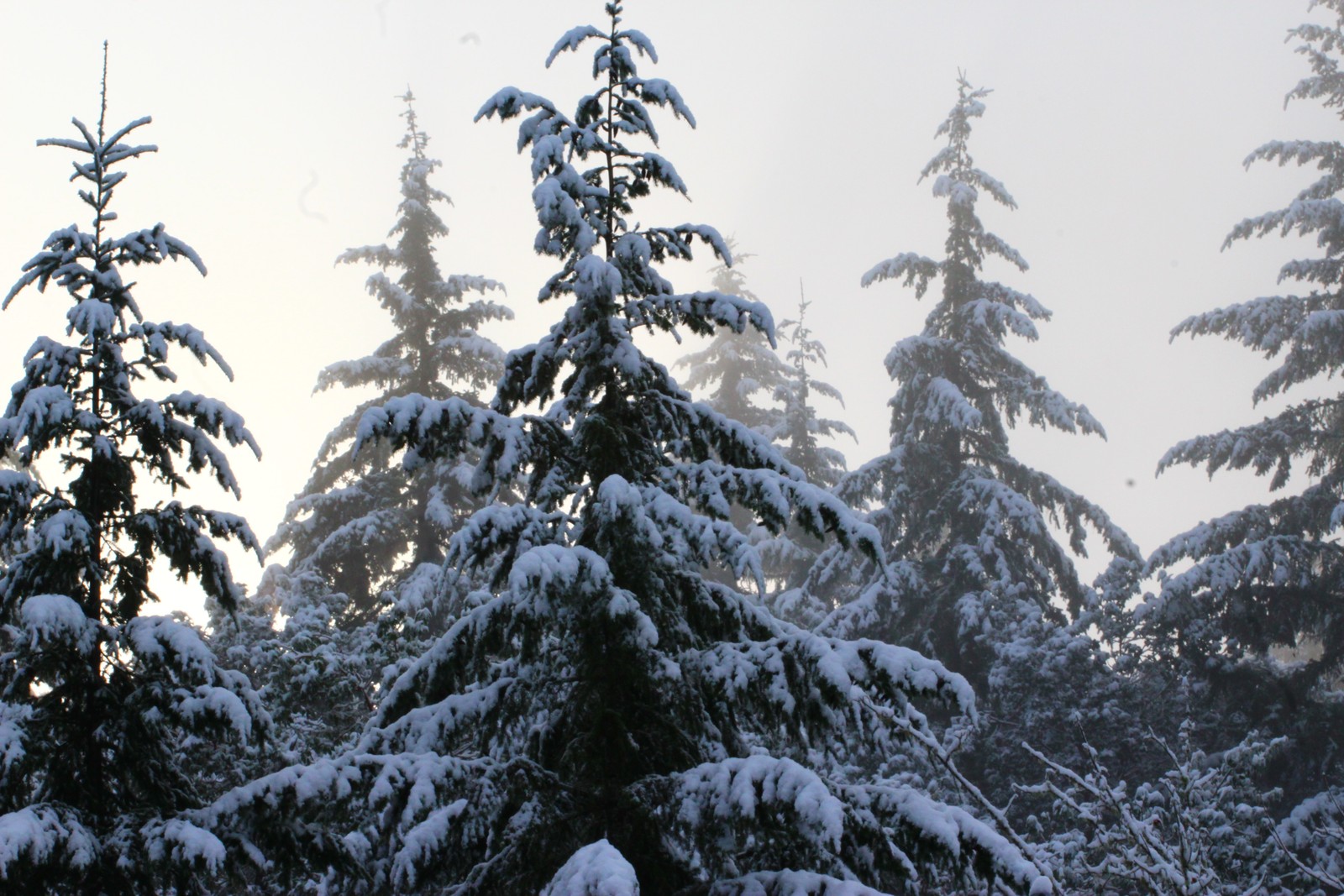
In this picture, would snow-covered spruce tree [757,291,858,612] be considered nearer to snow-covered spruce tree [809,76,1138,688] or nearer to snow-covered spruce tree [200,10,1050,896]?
snow-covered spruce tree [809,76,1138,688]

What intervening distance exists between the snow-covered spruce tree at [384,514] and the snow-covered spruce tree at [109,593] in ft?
27.6

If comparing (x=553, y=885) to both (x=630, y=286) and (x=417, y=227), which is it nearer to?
(x=630, y=286)

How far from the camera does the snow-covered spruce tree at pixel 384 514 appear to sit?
16203mm

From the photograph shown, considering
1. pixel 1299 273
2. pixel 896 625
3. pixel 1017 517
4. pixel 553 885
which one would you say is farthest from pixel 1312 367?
pixel 553 885

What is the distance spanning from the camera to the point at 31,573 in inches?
272

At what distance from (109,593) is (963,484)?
63.3 feet

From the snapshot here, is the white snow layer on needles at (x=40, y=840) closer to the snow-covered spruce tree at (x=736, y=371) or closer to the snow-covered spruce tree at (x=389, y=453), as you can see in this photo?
the snow-covered spruce tree at (x=389, y=453)

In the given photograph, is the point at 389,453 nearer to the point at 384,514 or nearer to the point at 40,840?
the point at 384,514

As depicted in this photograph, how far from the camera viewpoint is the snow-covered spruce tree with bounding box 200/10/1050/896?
5324 millimetres

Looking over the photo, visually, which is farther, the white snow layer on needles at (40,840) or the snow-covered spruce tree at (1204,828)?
the snow-covered spruce tree at (1204,828)

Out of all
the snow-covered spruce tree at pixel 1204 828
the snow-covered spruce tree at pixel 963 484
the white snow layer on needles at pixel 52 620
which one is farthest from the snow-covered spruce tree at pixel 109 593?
the snow-covered spruce tree at pixel 963 484

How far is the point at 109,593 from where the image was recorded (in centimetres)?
740

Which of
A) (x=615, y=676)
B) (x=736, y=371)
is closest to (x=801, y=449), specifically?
(x=736, y=371)

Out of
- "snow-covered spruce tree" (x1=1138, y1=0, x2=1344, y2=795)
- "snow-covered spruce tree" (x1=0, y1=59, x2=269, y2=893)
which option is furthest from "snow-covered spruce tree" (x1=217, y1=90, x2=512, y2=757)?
"snow-covered spruce tree" (x1=1138, y1=0, x2=1344, y2=795)
